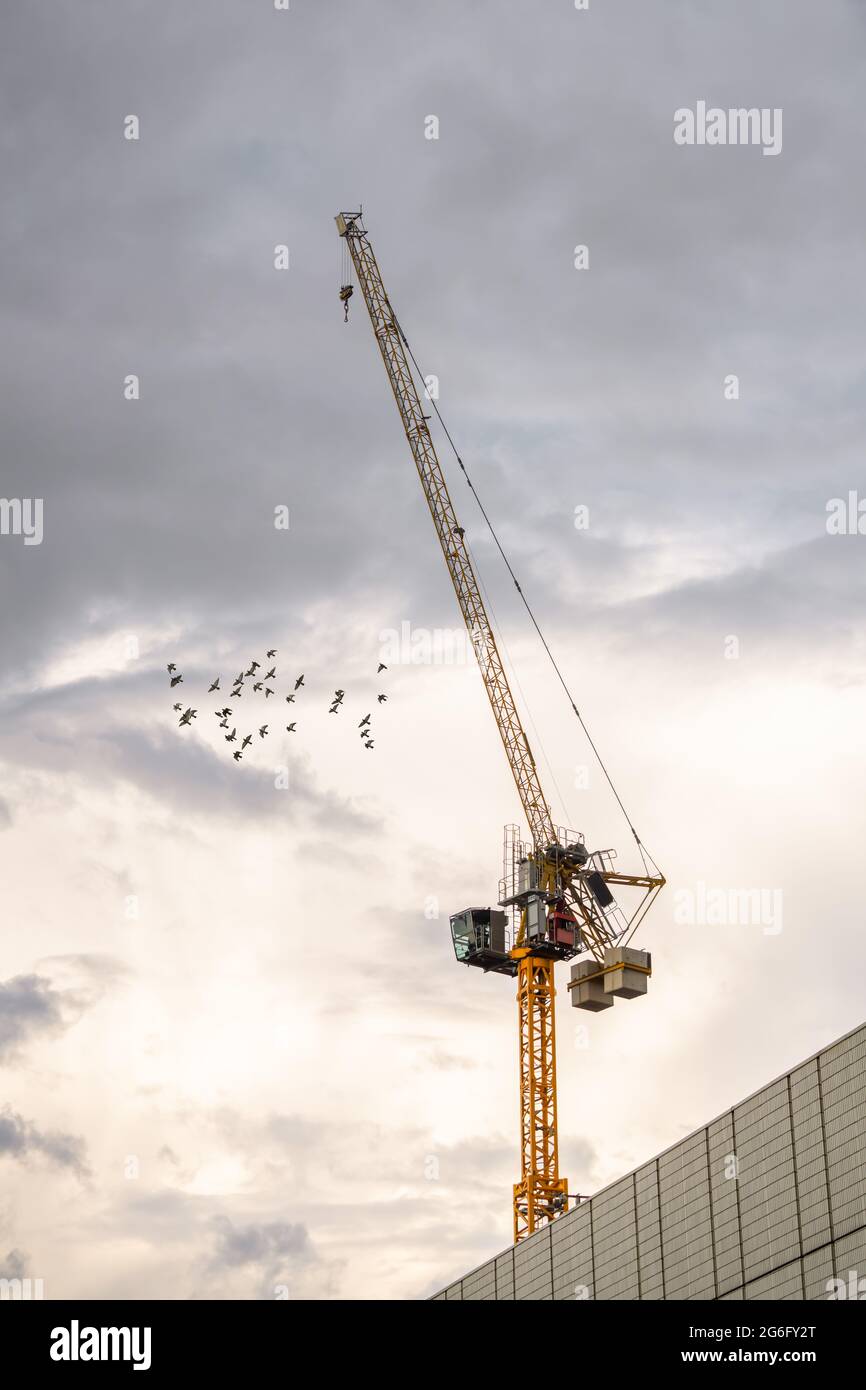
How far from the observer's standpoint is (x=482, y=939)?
566 feet

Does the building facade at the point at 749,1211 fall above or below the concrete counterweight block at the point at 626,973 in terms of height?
below

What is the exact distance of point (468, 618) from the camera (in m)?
180

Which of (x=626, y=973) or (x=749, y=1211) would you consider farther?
(x=626, y=973)

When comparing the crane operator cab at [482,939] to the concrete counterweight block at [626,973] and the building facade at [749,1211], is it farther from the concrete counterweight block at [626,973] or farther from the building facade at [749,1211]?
the building facade at [749,1211]

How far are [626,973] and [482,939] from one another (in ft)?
46.3

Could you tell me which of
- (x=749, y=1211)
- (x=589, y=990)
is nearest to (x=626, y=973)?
(x=589, y=990)

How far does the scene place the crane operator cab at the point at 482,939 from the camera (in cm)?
17238

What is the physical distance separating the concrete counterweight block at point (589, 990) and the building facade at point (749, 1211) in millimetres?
77296

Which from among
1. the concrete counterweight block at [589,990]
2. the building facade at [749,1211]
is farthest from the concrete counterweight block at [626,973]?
the building facade at [749,1211]

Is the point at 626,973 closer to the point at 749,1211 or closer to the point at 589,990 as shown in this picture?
the point at 589,990

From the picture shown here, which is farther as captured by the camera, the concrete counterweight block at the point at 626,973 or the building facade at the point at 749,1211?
the concrete counterweight block at the point at 626,973

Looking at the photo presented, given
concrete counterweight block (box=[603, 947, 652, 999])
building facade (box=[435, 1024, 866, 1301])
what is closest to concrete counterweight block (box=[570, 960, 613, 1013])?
concrete counterweight block (box=[603, 947, 652, 999])

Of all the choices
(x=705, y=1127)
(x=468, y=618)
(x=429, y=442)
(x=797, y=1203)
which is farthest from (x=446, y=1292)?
(x=429, y=442)
